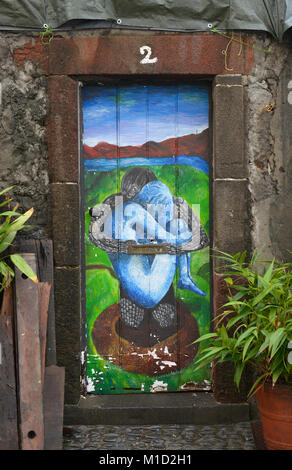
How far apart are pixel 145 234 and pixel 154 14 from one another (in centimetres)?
154

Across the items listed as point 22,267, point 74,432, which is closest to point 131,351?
point 74,432

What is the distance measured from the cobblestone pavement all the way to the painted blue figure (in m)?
0.88

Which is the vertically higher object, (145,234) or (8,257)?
(145,234)

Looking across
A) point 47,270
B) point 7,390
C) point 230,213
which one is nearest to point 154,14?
point 230,213

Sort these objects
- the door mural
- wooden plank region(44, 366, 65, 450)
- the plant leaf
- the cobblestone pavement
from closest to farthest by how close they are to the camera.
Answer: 1. the plant leaf
2. wooden plank region(44, 366, 65, 450)
3. the cobblestone pavement
4. the door mural

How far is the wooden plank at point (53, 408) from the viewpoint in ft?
9.59

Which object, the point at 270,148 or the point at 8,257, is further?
the point at 270,148

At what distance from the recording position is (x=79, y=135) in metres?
3.89

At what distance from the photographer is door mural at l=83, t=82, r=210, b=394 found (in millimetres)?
3971

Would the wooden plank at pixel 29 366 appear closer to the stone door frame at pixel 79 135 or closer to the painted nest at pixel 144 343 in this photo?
the stone door frame at pixel 79 135

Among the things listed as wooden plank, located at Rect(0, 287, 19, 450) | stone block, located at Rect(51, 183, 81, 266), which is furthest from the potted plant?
stone block, located at Rect(51, 183, 81, 266)

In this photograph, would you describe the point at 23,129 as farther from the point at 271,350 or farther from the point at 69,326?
the point at 271,350

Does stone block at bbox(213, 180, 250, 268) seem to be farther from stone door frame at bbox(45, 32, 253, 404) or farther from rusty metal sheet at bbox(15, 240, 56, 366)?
rusty metal sheet at bbox(15, 240, 56, 366)
